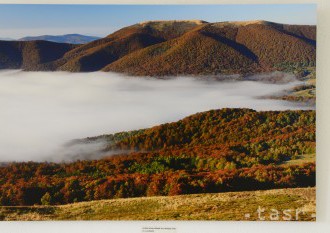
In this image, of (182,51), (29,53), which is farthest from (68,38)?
(182,51)

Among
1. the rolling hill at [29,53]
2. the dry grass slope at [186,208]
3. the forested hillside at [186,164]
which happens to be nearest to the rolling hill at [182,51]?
the rolling hill at [29,53]

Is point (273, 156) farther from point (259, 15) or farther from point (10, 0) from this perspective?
point (10, 0)

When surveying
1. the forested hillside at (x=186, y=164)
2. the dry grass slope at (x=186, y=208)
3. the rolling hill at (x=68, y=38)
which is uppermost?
the rolling hill at (x=68, y=38)

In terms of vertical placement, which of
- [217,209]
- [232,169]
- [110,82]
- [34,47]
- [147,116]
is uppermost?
[34,47]

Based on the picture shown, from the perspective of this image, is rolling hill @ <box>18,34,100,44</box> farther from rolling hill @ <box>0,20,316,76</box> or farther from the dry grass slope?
the dry grass slope

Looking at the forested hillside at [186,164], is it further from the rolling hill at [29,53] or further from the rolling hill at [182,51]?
the rolling hill at [29,53]

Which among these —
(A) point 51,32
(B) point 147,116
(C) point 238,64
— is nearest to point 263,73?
(C) point 238,64

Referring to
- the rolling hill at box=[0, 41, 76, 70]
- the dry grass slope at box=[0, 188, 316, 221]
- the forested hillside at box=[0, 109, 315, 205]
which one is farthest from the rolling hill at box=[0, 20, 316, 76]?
the dry grass slope at box=[0, 188, 316, 221]

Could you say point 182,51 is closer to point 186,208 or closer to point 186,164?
point 186,164
